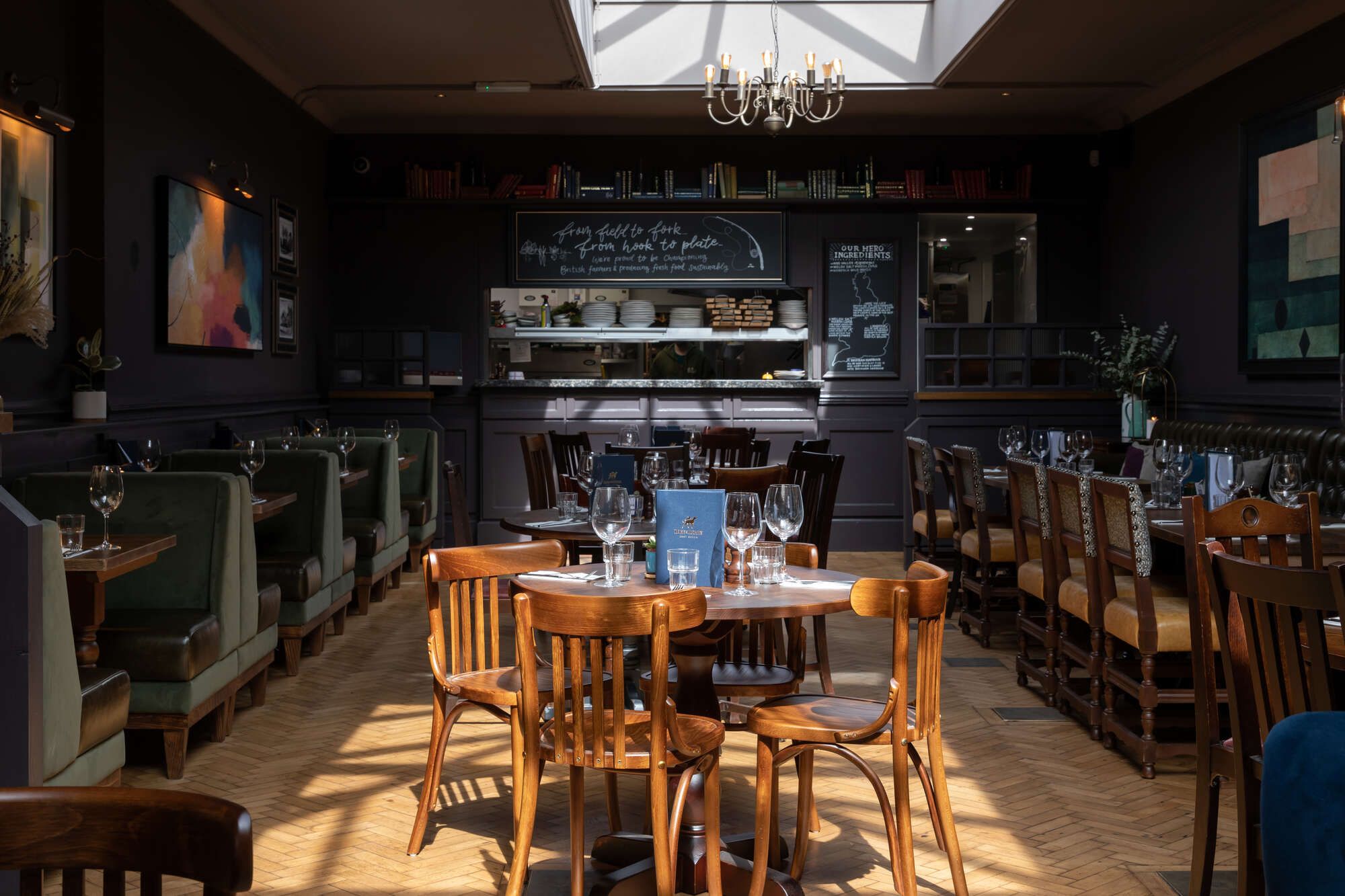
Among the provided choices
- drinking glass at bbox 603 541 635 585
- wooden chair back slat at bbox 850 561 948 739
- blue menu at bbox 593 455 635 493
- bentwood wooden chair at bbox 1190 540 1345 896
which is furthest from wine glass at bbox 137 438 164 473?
bentwood wooden chair at bbox 1190 540 1345 896

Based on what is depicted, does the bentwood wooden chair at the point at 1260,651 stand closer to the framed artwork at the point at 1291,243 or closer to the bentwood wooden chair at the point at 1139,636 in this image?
the bentwood wooden chair at the point at 1139,636

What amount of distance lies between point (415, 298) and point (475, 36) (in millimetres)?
3048

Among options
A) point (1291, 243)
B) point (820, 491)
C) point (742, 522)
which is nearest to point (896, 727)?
point (742, 522)

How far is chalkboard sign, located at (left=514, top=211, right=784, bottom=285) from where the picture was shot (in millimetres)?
10227

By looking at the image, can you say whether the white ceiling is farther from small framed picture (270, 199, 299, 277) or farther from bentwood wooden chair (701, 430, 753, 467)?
bentwood wooden chair (701, 430, 753, 467)

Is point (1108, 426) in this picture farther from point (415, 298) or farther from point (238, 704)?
point (238, 704)

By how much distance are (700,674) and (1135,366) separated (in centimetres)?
692

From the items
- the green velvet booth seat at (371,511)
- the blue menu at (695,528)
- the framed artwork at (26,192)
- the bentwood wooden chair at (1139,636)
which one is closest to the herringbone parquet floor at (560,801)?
the bentwood wooden chair at (1139,636)

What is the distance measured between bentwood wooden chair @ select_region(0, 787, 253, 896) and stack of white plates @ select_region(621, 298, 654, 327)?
924 centimetres

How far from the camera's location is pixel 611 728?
Answer: 2852 millimetres

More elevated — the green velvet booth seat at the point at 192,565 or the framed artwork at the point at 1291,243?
the framed artwork at the point at 1291,243

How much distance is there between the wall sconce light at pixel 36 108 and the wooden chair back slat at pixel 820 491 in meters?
3.70

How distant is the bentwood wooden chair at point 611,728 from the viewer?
2.55m

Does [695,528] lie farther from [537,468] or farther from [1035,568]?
[537,468]
